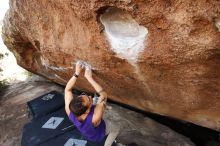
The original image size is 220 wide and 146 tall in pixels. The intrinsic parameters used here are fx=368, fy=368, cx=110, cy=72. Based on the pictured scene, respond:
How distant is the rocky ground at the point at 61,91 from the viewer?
18.0ft

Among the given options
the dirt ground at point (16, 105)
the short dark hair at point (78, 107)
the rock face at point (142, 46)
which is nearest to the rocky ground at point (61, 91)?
the dirt ground at point (16, 105)

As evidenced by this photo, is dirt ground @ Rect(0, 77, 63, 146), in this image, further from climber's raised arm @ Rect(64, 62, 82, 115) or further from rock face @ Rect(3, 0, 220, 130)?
climber's raised arm @ Rect(64, 62, 82, 115)

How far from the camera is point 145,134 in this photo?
222 inches

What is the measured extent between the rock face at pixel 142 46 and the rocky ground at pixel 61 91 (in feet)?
1.57

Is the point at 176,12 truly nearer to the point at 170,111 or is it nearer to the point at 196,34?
the point at 196,34

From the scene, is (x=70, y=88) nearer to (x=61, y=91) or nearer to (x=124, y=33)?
(x=124, y=33)

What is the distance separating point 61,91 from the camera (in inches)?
299

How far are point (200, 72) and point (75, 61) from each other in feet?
6.47

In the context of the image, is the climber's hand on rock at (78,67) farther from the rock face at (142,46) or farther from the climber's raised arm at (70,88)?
the rock face at (142,46)

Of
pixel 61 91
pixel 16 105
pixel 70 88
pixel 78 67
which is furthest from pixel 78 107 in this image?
pixel 16 105

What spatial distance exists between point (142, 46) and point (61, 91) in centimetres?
391

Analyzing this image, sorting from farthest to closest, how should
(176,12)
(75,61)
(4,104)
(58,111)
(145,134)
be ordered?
(4,104)
(58,111)
(145,134)
(75,61)
(176,12)

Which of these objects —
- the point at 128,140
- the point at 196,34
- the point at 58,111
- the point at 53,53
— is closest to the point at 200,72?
the point at 196,34

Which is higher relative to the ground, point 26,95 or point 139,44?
point 139,44
